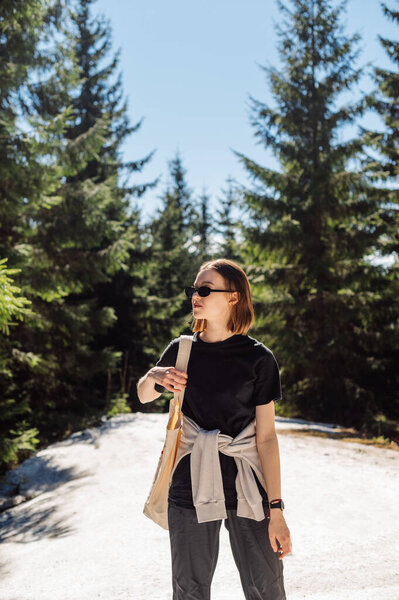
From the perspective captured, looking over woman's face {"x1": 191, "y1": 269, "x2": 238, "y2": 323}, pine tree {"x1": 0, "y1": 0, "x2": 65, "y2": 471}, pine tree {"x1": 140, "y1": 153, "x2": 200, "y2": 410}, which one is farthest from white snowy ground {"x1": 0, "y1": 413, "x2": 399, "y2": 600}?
pine tree {"x1": 140, "y1": 153, "x2": 200, "y2": 410}

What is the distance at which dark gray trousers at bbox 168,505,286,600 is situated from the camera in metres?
2.04

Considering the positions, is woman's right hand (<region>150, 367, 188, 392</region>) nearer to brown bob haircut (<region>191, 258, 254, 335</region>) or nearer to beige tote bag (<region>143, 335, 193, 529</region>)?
beige tote bag (<region>143, 335, 193, 529</region>)

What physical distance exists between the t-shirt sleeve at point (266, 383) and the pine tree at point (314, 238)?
1219cm

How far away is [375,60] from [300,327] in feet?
27.4

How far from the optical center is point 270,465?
2143mm

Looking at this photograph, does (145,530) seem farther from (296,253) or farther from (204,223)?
(204,223)

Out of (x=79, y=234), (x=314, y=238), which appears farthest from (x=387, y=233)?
(x=79, y=234)

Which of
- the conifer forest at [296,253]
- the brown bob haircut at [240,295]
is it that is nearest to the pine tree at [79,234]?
the conifer forest at [296,253]

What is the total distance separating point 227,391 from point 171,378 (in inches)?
10.1

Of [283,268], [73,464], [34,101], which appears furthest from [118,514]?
[283,268]

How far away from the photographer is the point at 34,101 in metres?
10.8

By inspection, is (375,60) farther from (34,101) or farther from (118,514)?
(118,514)

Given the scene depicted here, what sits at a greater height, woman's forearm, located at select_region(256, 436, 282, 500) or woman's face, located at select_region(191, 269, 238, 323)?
woman's face, located at select_region(191, 269, 238, 323)

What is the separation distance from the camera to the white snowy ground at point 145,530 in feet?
12.6
